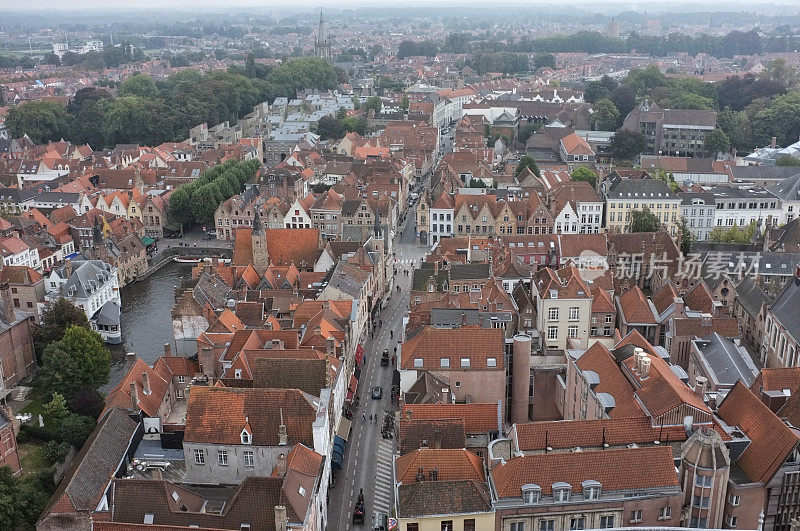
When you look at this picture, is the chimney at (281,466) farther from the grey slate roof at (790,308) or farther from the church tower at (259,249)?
the grey slate roof at (790,308)

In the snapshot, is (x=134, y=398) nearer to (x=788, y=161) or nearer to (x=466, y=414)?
(x=466, y=414)

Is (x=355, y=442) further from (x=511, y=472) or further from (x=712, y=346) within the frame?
(x=712, y=346)

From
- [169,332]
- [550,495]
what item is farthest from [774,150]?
[550,495]

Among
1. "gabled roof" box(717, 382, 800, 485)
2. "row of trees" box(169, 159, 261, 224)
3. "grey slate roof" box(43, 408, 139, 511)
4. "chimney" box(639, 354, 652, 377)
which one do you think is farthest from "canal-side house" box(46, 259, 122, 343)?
"gabled roof" box(717, 382, 800, 485)

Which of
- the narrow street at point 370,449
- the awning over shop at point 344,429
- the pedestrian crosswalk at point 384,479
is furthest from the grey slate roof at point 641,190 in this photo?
the pedestrian crosswalk at point 384,479

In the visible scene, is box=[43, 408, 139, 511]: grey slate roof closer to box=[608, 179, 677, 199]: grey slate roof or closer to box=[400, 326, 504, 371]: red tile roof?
box=[400, 326, 504, 371]: red tile roof

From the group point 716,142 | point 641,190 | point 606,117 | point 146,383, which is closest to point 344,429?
point 146,383
